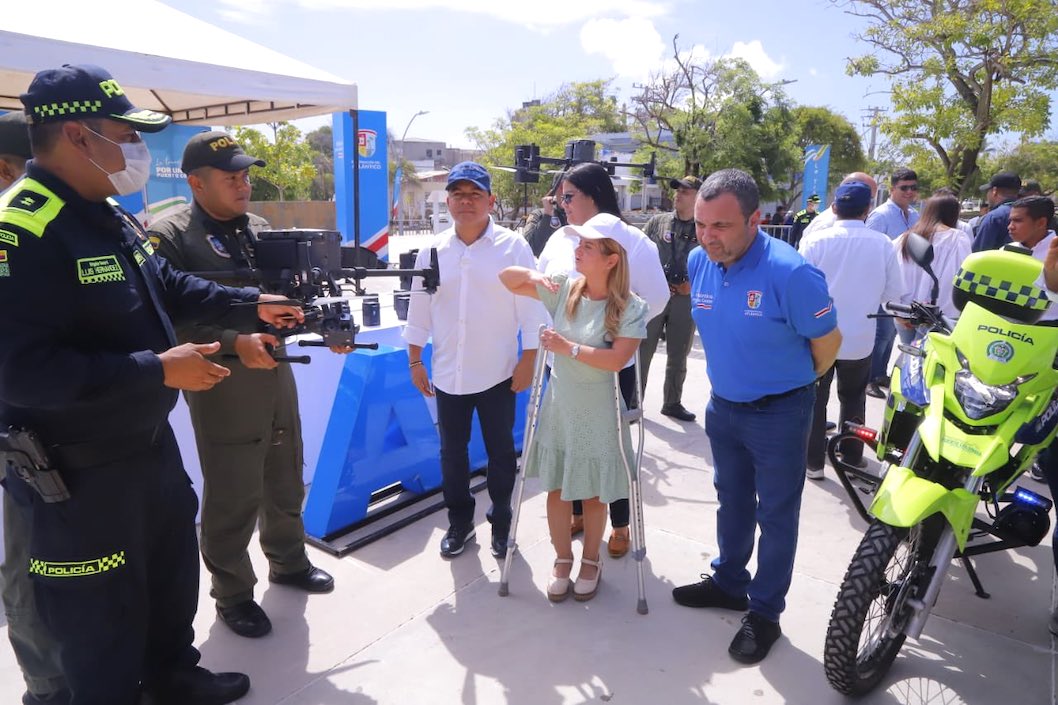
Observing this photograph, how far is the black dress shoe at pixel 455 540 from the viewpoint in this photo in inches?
142

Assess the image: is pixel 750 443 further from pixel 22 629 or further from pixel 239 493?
pixel 22 629

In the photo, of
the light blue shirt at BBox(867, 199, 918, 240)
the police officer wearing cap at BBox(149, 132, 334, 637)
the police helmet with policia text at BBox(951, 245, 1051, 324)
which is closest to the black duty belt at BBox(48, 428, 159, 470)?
the police officer wearing cap at BBox(149, 132, 334, 637)

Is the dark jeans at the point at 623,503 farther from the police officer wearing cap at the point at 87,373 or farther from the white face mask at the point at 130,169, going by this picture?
the white face mask at the point at 130,169

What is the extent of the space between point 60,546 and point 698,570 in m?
2.85

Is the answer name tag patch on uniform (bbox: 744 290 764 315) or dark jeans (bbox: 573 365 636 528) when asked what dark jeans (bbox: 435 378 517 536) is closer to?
dark jeans (bbox: 573 365 636 528)

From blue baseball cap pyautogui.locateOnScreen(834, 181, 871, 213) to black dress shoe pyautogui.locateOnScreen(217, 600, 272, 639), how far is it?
13.7 feet

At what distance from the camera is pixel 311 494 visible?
3.86m

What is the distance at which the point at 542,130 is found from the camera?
28375 millimetres

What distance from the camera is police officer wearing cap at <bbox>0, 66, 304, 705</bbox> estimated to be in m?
1.80

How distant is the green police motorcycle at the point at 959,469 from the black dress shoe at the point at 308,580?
2288 mm

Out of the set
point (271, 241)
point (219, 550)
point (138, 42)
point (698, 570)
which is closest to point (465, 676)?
point (219, 550)

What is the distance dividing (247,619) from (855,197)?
14.3ft

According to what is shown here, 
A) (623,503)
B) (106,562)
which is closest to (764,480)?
(623,503)

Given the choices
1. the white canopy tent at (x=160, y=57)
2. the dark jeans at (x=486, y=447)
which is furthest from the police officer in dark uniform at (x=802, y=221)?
the dark jeans at (x=486, y=447)
